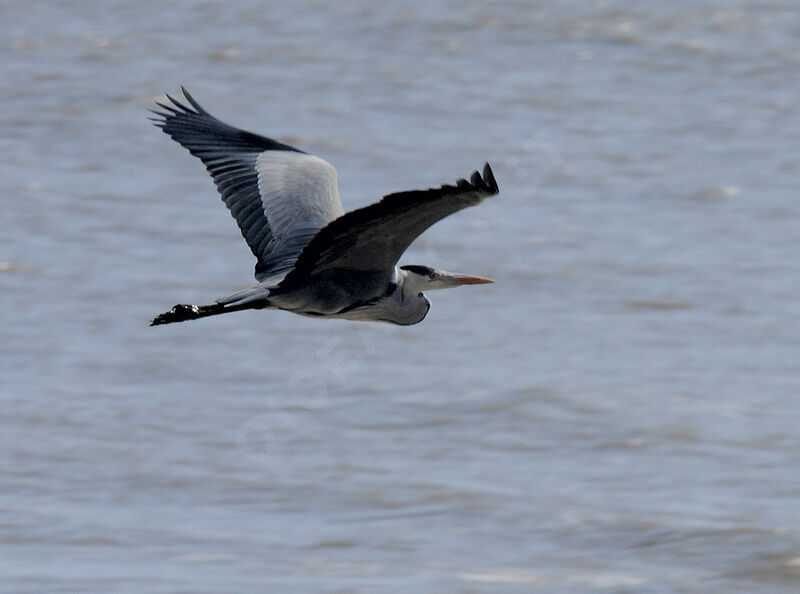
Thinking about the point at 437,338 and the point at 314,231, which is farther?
the point at 437,338

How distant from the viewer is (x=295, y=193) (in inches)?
277

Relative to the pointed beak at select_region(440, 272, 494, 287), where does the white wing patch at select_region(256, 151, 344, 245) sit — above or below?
above

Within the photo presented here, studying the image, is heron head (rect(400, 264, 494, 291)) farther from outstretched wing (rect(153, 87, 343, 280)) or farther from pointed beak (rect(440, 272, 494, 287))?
outstretched wing (rect(153, 87, 343, 280))

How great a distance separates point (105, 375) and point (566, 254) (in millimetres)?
3325

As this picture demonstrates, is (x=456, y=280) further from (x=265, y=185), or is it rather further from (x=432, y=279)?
(x=265, y=185)

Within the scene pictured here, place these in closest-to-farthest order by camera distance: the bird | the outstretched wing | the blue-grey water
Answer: the bird < the outstretched wing < the blue-grey water

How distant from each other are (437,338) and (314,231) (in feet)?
13.6

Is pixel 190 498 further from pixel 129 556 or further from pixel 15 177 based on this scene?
pixel 15 177

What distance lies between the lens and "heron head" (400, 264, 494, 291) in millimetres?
6625

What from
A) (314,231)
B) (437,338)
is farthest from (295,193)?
(437,338)

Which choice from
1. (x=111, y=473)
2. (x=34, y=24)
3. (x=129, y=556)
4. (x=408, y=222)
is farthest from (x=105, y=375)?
(x=34, y=24)

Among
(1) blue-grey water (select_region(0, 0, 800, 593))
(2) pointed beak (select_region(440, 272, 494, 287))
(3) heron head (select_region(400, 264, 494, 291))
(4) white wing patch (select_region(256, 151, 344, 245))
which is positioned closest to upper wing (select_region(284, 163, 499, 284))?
(3) heron head (select_region(400, 264, 494, 291))

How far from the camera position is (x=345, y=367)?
1041 centimetres

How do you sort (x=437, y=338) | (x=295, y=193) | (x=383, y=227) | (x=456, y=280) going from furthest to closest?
(x=437, y=338), (x=295, y=193), (x=456, y=280), (x=383, y=227)
